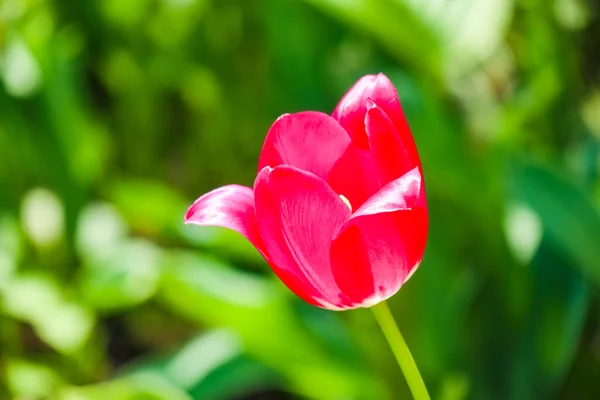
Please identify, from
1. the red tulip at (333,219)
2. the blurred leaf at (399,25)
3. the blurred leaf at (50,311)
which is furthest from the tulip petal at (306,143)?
the blurred leaf at (50,311)

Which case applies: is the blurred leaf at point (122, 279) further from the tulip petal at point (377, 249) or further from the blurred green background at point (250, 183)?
the tulip petal at point (377, 249)

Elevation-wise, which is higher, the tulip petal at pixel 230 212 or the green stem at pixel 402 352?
the tulip petal at pixel 230 212

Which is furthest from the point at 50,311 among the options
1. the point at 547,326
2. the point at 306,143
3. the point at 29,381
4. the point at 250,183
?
the point at 306,143

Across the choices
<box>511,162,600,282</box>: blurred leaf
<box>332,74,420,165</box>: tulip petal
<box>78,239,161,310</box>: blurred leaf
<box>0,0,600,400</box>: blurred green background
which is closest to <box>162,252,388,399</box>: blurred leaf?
<box>0,0,600,400</box>: blurred green background

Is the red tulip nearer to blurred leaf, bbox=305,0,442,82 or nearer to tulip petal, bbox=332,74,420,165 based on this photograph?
tulip petal, bbox=332,74,420,165

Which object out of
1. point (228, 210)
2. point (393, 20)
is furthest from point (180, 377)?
point (228, 210)

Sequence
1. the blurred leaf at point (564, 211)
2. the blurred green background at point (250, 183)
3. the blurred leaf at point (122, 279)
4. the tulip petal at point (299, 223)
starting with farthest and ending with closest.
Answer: the blurred leaf at point (122, 279)
the blurred green background at point (250, 183)
the blurred leaf at point (564, 211)
the tulip petal at point (299, 223)

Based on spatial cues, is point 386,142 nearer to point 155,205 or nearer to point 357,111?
point 357,111

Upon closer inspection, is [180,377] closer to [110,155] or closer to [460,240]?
[460,240]
